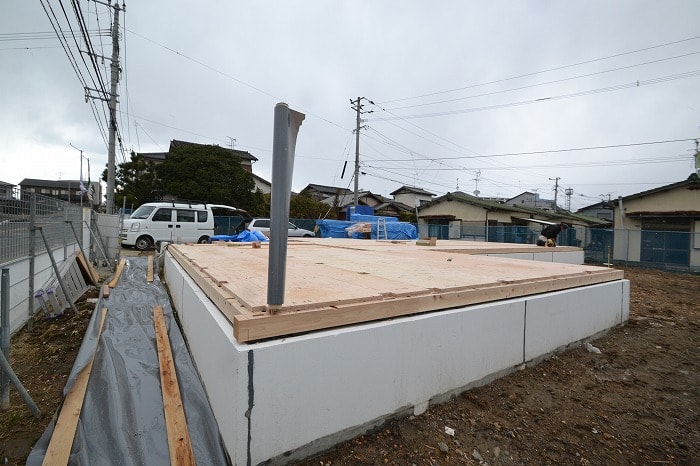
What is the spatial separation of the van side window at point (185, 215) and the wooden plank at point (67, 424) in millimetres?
10702

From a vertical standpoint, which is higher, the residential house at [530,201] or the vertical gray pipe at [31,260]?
the residential house at [530,201]

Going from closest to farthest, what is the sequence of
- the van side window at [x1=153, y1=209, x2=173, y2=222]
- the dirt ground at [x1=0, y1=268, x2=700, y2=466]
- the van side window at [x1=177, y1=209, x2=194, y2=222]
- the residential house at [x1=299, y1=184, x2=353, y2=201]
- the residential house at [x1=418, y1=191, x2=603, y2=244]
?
the dirt ground at [x1=0, y1=268, x2=700, y2=466]
the van side window at [x1=153, y1=209, x2=173, y2=222]
the van side window at [x1=177, y1=209, x2=194, y2=222]
the residential house at [x1=418, y1=191, x2=603, y2=244]
the residential house at [x1=299, y1=184, x2=353, y2=201]

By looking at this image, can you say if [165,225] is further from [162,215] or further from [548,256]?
[548,256]

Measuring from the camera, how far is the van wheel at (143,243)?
11.3 m

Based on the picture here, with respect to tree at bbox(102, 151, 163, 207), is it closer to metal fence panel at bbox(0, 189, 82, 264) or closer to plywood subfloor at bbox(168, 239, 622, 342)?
metal fence panel at bbox(0, 189, 82, 264)

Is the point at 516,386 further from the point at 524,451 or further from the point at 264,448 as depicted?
the point at 264,448

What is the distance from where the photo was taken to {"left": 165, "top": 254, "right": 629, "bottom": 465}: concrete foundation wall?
1.38 m

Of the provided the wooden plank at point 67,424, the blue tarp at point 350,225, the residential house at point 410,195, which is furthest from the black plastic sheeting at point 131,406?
the residential house at point 410,195

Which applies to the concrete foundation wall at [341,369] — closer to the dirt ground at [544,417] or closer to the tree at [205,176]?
the dirt ground at [544,417]

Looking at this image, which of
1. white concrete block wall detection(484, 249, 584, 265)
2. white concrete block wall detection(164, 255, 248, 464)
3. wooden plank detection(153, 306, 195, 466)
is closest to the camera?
white concrete block wall detection(164, 255, 248, 464)

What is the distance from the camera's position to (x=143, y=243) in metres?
11.3

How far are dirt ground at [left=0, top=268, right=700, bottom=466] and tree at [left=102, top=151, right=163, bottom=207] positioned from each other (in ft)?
67.9

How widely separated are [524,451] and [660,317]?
414 cm

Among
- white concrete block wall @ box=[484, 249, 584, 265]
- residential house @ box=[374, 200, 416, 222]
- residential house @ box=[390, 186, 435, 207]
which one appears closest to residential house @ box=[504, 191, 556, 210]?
residential house @ box=[390, 186, 435, 207]
